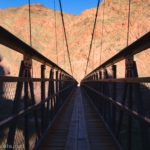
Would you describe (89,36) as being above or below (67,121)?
above

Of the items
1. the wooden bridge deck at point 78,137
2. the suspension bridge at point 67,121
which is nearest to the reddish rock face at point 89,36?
the wooden bridge deck at point 78,137

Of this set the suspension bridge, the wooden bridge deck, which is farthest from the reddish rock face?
the suspension bridge

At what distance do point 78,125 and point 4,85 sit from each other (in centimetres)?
410

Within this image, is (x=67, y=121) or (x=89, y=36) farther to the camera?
(x=89, y=36)

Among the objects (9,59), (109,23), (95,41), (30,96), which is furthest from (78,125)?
(9,59)

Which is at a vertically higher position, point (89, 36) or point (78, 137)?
point (89, 36)

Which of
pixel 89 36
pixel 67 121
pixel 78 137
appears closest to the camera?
pixel 78 137

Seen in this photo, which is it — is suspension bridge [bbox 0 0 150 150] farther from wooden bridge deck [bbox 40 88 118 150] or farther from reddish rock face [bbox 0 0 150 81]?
reddish rock face [bbox 0 0 150 81]

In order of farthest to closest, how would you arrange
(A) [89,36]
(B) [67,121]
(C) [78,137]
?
(A) [89,36] < (B) [67,121] < (C) [78,137]

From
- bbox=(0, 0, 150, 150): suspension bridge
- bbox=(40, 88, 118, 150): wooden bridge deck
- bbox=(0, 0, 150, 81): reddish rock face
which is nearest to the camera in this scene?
bbox=(0, 0, 150, 150): suspension bridge

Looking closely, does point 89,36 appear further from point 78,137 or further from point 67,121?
point 78,137

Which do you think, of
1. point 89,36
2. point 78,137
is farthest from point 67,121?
point 89,36

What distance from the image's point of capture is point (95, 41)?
67.4m

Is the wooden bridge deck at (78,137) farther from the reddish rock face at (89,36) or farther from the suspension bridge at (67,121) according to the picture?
the reddish rock face at (89,36)
